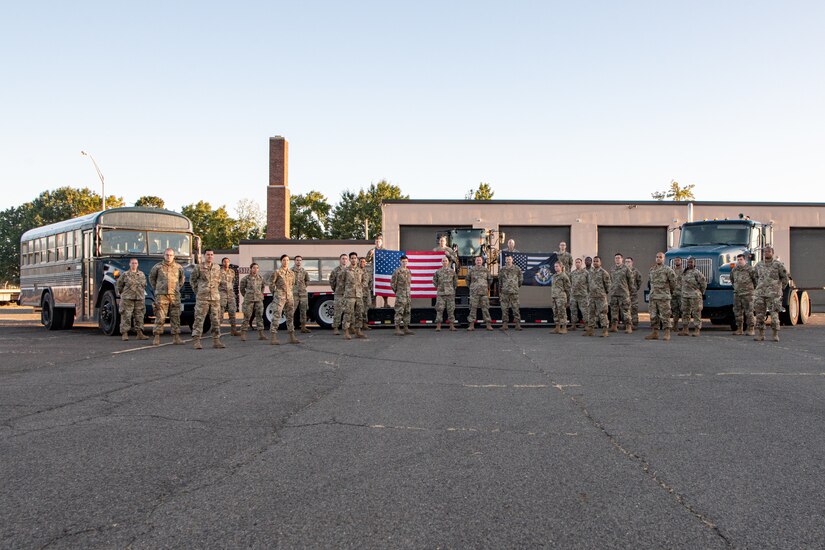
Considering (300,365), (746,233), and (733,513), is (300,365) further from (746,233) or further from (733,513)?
(746,233)

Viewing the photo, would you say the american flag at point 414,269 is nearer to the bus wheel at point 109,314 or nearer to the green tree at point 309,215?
the bus wheel at point 109,314

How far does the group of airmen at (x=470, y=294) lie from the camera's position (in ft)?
47.4

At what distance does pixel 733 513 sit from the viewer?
388 centimetres

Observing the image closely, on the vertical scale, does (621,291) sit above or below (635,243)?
below

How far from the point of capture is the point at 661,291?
1606 centimetres

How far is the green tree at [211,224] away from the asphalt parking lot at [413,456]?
68.5 meters

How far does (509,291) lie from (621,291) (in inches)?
115

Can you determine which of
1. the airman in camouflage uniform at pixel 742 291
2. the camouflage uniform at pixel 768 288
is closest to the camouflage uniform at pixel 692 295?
the airman in camouflage uniform at pixel 742 291

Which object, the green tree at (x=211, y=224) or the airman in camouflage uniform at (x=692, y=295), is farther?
the green tree at (x=211, y=224)

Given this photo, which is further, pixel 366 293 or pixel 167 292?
pixel 366 293

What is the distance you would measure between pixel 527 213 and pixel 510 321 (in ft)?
42.5

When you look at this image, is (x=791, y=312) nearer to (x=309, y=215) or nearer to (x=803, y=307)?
(x=803, y=307)

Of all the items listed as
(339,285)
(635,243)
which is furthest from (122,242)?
(635,243)

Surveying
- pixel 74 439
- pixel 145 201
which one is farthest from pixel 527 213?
pixel 145 201
